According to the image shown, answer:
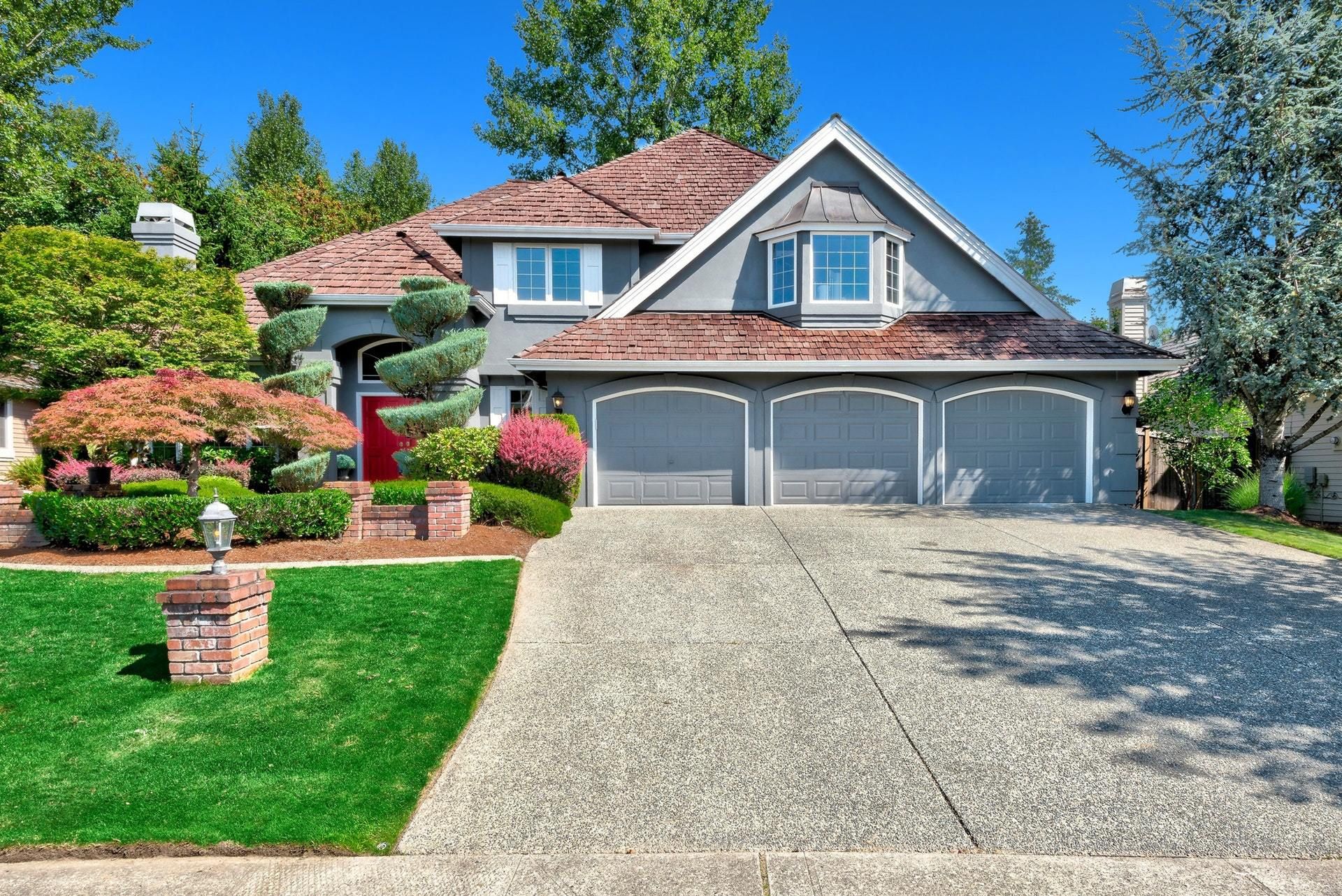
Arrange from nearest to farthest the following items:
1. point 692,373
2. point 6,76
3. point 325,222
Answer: point 692,373 → point 6,76 → point 325,222

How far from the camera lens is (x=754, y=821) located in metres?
3.99

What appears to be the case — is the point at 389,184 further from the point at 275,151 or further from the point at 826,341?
the point at 826,341

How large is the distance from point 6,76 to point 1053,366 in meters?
30.6

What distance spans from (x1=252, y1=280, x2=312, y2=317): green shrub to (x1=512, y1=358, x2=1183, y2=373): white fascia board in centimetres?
472

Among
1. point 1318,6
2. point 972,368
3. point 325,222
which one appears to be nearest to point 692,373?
point 972,368

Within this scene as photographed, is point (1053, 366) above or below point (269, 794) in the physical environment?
above

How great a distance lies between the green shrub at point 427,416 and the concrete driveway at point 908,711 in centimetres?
477

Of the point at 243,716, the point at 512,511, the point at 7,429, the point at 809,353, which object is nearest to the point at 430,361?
the point at 512,511

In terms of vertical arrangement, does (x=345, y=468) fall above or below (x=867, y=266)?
below

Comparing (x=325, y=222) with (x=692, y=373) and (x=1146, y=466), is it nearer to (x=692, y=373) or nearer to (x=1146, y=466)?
(x=692, y=373)

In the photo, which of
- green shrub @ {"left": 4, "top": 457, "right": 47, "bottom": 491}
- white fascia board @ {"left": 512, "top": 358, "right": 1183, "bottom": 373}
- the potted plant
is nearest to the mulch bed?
white fascia board @ {"left": 512, "top": 358, "right": 1183, "bottom": 373}

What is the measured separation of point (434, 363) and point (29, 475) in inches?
364

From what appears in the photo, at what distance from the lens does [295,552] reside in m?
9.43

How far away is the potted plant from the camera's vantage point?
16156 millimetres
